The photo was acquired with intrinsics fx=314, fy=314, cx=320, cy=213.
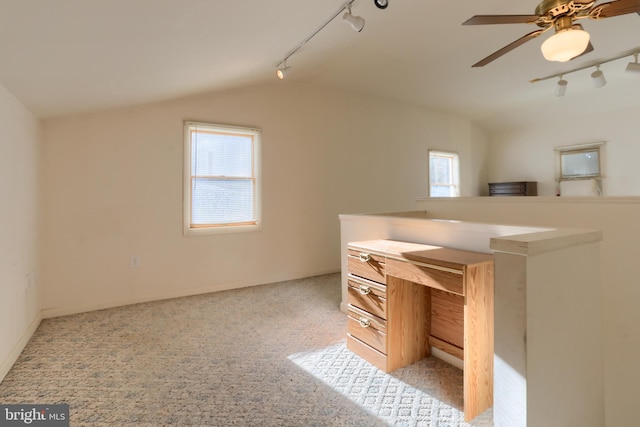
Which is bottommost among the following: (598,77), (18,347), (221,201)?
(18,347)

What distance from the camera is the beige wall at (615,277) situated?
1.75 metres

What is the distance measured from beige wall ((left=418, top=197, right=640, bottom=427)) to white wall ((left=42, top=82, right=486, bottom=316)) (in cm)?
281

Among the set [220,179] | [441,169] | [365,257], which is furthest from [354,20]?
[441,169]

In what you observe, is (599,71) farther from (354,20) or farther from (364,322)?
(364,322)

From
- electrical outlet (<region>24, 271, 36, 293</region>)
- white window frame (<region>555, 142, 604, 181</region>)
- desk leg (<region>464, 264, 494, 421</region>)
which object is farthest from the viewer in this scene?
white window frame (<region>555, 142, 604, 181</region>)

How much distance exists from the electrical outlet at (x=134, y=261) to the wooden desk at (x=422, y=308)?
2595 mm

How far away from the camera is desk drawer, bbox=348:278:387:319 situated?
215cm

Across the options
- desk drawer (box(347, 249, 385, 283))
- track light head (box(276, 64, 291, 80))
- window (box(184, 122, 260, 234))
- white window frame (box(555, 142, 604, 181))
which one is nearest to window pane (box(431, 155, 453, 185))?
white window frame (box(555, 142, 604, 181))

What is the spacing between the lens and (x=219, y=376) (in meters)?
2.12

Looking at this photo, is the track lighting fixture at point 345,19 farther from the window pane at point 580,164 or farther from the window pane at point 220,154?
the window pane at point 580,164

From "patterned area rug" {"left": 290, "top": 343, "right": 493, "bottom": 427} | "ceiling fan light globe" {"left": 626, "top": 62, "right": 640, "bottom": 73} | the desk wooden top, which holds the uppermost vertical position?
"ceiling fan light globe" {"left": 626, "top": 62, "right": 640, "bottom": 73}

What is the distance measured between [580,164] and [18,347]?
8.40 meters

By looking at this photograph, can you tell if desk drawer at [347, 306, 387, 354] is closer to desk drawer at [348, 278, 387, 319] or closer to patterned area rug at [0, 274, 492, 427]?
desk drawer at [348, 278, 387, 319]

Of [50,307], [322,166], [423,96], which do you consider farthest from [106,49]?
[423,96]
